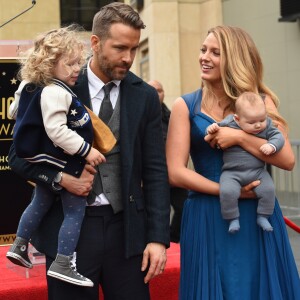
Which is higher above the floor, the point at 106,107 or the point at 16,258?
the point at 106,107

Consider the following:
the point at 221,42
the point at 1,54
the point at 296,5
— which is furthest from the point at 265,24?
the point at 221,42

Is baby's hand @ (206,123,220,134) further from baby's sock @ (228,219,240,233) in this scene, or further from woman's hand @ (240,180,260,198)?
baby's sock @ (228,219,240,233)

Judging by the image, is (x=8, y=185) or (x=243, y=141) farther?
(x=8, y=185)

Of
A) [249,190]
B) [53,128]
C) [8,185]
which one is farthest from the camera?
[8,185]

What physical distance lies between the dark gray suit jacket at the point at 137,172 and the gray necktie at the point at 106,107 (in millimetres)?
66

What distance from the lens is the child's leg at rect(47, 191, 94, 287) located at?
3.36 metres

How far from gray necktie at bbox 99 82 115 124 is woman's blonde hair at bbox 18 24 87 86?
0.20 m

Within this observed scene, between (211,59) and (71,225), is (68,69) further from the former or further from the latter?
(211,59)

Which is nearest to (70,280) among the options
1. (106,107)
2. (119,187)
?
(119,187)

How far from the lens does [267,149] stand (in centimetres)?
371

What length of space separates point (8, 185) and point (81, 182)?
7.13ft

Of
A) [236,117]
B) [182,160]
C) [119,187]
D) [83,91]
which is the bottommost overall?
[119,187]

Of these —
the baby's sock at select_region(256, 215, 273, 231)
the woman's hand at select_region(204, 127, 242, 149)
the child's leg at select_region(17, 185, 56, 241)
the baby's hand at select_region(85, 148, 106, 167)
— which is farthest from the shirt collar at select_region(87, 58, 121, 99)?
Result: the baby's sock at select_region(256, 215, 273, 231)

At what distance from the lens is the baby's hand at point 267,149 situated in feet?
12.2
